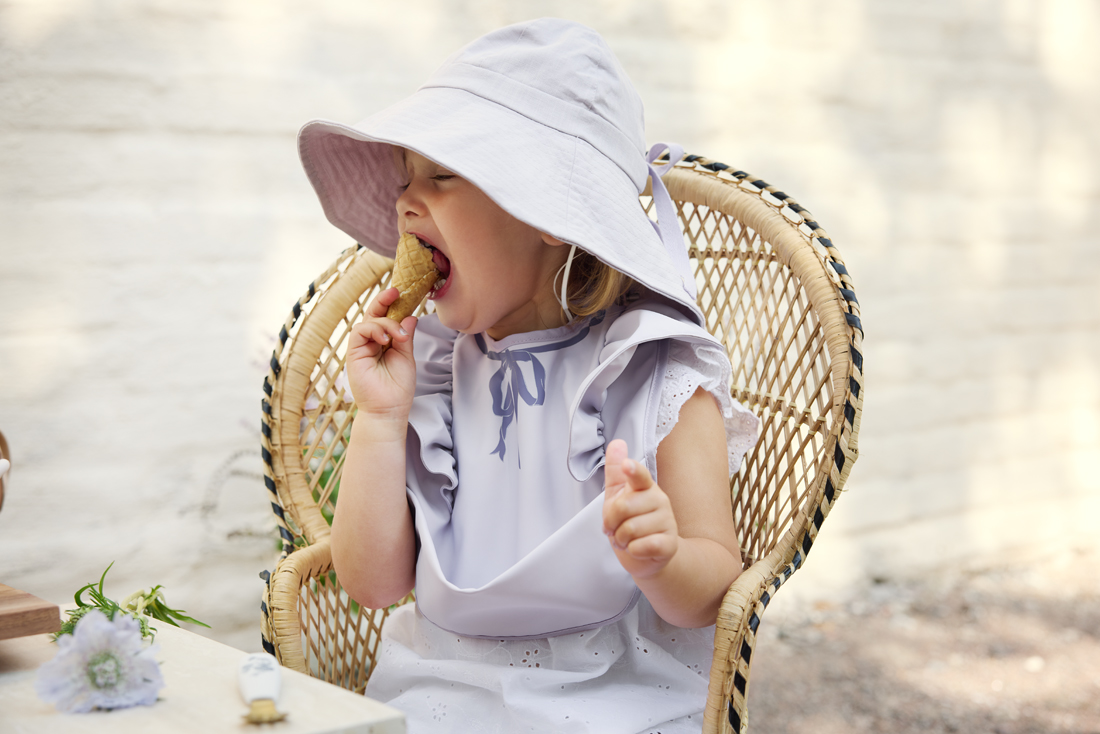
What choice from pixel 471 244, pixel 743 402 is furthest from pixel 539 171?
pixel 743 402

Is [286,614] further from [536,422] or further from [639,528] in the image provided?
[639,528]

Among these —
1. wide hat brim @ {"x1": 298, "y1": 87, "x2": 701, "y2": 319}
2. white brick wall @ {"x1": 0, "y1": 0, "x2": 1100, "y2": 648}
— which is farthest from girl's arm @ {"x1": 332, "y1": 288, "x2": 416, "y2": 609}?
white brick wall @ {"x1": 0, "y1": 0, "x2": 1100, "y2": 648}

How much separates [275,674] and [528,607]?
444 mm

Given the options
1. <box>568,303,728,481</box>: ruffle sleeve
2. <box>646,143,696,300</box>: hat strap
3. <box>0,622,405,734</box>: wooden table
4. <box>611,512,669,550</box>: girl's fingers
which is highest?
<box>646,143,696,300</box>: hat strap

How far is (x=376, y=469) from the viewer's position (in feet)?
3.71

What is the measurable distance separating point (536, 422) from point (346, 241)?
1.03m

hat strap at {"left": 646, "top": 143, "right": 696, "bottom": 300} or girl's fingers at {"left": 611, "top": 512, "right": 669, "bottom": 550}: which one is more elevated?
hat strap at {"left": 646, "top": 143, "right": 696, "bottom": 300}

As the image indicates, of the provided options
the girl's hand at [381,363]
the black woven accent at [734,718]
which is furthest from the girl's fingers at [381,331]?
the black woven accent at [734,718]

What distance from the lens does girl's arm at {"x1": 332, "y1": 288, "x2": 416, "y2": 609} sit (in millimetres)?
1130

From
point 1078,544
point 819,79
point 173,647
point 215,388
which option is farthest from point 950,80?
point 173,647

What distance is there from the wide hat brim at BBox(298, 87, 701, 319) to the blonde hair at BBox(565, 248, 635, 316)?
10 centimetres

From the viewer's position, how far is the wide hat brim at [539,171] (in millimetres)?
984

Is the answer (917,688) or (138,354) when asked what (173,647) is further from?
(917,688)

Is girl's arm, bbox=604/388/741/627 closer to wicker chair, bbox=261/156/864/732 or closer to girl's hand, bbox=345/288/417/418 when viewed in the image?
wicker chair, bbox=261/156/864/732
